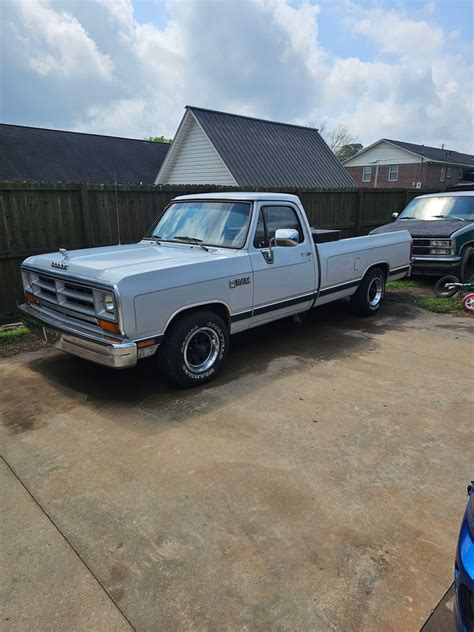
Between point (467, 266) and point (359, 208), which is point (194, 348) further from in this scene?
point (359, 208)

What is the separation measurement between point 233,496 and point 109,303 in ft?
6.40

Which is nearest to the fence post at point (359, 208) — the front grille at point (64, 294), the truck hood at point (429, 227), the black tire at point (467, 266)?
the truck hood at point (429, 227)

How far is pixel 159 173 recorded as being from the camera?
2125 centimetres

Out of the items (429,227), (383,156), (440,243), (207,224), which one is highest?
(383,156)

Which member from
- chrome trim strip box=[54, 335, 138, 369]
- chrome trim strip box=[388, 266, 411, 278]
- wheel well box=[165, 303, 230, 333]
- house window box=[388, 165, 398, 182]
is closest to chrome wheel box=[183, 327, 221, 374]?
wheel well box=[165, 303, 230, 333]

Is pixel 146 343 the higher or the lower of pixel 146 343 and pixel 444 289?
the higher

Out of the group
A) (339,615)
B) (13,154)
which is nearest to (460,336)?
(339,615)

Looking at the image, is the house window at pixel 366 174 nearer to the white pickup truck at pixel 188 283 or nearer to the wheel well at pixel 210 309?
the white pickup truck at pixel 188 283

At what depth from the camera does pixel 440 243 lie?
8977 millimetres

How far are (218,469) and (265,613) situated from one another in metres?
1.19

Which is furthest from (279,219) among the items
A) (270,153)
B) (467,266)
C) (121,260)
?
(270,153)

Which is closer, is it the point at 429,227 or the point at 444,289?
the point at 444,289

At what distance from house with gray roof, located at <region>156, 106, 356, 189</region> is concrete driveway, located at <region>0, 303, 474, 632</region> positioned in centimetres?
1373

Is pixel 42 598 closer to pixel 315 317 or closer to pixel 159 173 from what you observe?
pixel 315 317
